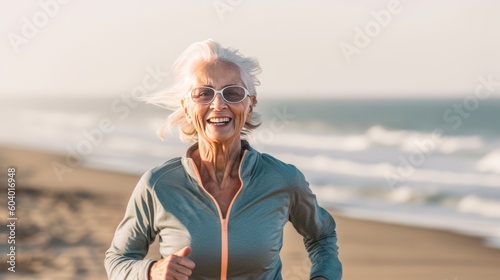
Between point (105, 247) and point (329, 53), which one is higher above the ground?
point (329, 53)

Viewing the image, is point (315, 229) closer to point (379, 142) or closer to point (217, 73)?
point (217, 73)

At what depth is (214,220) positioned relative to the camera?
277cm

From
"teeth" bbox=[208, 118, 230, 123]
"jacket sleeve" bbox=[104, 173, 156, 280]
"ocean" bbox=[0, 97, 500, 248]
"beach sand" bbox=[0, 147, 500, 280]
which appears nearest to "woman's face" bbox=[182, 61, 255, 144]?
"teeth" bbox=[208, 118, 230, 123]

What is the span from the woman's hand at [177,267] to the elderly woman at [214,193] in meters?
0.09

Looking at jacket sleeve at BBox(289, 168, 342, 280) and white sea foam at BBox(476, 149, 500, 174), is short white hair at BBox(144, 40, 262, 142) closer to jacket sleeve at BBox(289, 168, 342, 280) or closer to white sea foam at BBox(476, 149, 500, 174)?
jacket sleeve at BBox(289, 168, 342, 280)

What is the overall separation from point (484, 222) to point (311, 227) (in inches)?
338

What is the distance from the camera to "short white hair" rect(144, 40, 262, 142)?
2871 millimetres

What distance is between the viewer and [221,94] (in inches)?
111

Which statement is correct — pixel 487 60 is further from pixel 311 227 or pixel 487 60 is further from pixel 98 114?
pixel 311 227

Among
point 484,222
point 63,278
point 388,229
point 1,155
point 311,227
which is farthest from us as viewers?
point 1,155

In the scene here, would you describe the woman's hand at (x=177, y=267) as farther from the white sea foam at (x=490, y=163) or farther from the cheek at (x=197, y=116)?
the white sea foam at (x=490, y=163)

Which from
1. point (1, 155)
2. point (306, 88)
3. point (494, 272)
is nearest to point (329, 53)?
point (306, 88)

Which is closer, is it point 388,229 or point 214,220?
point 214,220

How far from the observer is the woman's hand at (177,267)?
8.43ft
